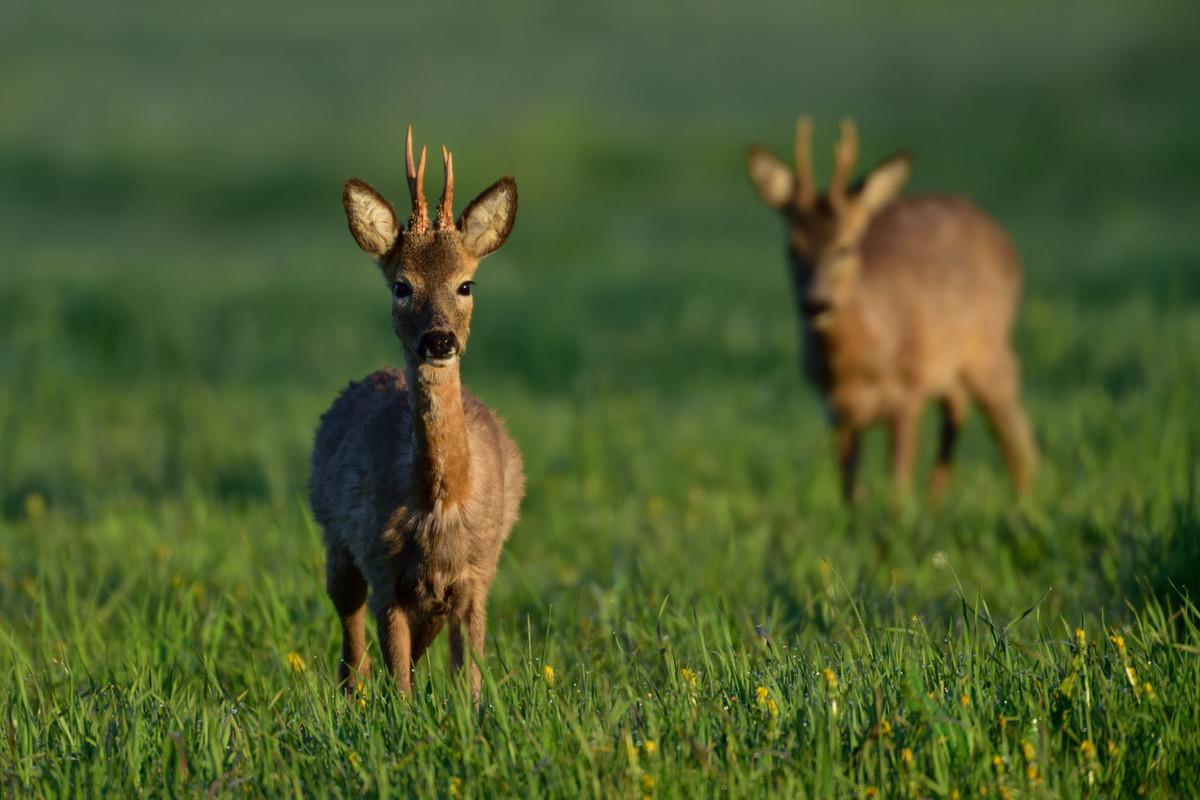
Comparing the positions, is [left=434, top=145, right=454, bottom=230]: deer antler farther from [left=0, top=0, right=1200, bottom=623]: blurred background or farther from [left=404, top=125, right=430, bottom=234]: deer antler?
[left=0, top=0, right=1200, bottom=623]: blurred background

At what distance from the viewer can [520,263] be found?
765 inches

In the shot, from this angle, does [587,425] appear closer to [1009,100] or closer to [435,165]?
[435,165]

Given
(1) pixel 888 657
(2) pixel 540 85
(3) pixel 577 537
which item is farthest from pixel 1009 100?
(1) pixel 888 657

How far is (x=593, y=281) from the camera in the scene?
55.6 feet

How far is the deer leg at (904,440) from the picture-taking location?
31.2ft

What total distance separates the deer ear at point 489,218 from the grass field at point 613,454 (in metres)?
1.34

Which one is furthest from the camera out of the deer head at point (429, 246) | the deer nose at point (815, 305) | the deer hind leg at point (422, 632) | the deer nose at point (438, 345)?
the deer nose at point (815, 305)

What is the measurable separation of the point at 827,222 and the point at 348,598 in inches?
200

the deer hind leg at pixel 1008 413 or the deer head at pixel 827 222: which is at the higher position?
the deer head at pixel 827 222

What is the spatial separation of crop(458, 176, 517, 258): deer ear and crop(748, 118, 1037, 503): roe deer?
430cm

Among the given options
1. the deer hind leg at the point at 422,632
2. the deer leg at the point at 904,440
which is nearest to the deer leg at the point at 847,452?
the deer leg at the point at 904,440

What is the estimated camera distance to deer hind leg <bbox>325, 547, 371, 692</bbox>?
538cm

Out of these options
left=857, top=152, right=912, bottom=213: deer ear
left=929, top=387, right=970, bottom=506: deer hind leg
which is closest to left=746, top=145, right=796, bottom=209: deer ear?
left=857, top=152, right=912, bottom=213: deer ear

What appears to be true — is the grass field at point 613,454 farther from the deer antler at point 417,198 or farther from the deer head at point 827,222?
the deer antler at point 417,198
